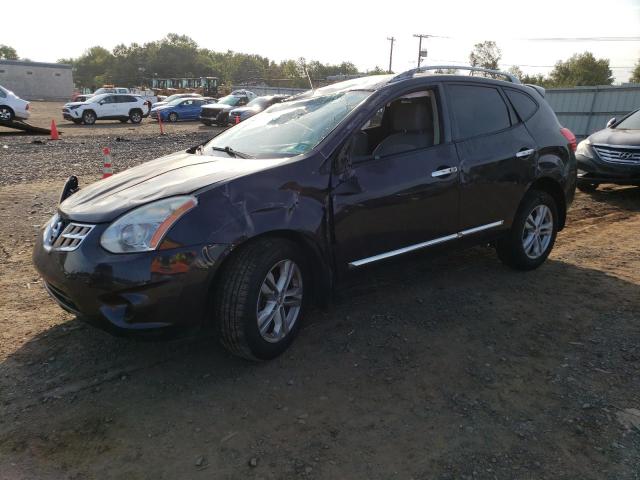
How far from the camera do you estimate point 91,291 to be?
2.70 m

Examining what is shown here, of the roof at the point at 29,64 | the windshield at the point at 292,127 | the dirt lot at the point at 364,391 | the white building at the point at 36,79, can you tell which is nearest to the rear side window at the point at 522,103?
the dirt lot at the point at 364,391

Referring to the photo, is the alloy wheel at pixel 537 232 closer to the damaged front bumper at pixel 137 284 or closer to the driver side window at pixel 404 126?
the driver side window at pixel 404 126

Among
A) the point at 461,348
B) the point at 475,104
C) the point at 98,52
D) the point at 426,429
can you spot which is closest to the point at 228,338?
the point at 426,429

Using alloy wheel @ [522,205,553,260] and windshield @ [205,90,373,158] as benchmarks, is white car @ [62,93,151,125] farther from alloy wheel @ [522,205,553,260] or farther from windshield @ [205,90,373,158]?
alloy wheel @ [522,205,553,260]

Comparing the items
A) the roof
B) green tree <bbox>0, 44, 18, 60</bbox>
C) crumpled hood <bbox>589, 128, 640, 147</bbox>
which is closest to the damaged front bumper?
crumpled hood <bbox>589, 128, 640, 147</bbox>

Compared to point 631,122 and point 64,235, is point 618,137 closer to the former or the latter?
point 631,122

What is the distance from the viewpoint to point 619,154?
8188 millimetres

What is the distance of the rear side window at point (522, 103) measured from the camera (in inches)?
182

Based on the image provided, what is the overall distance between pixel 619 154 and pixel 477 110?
5.28 m

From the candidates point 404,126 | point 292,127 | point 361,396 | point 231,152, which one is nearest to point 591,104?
point 404,126

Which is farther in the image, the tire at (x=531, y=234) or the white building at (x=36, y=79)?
the white building at (x=36, y=79)

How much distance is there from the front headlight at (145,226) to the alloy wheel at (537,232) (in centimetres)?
326

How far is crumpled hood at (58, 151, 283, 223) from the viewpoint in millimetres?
2900

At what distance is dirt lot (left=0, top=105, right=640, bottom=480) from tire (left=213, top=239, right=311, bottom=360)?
20cm
